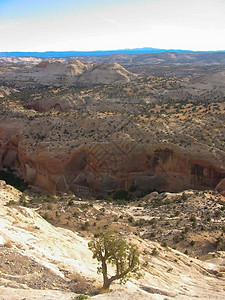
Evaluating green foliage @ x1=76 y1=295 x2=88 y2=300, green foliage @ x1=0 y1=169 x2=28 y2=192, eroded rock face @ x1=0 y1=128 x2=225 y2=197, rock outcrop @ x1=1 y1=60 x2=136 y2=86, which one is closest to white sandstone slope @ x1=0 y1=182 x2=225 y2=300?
green foliage @ x1=76 y1=295 x2=88 y2=300

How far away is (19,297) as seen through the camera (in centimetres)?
730

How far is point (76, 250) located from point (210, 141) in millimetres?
20392

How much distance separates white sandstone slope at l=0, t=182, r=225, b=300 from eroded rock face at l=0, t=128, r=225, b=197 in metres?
13.3

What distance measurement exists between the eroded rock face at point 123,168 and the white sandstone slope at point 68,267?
13.3 m

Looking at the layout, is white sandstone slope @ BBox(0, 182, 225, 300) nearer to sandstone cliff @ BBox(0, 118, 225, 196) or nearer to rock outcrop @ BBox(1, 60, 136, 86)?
sandstone cliff @ BBox(0, 118, 225, 196)

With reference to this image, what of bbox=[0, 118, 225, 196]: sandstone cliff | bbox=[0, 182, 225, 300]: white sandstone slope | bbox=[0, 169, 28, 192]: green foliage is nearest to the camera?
bbox=[0, 182, 225, 300]: white sandstone slope

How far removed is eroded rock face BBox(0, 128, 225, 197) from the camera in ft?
89.4

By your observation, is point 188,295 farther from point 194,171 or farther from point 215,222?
point 194,171

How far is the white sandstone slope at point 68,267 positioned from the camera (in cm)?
825

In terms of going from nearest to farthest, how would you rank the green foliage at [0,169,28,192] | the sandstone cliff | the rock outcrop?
1. the sandstone cliff
2. the green foliage at [0,169,28,192]
3. the rock outcrop

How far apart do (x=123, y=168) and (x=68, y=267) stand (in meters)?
19.7

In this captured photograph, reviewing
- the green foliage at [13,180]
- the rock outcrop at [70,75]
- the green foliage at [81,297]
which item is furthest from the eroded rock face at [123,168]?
the rock outcrop at [70,75]

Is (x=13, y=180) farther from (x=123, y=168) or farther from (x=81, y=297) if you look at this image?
(x=81, y=297)

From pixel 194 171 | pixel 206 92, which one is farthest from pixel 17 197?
pixel 206 92
